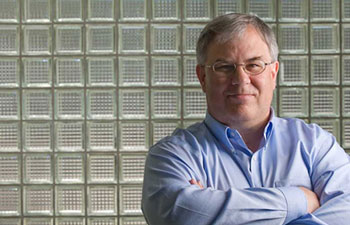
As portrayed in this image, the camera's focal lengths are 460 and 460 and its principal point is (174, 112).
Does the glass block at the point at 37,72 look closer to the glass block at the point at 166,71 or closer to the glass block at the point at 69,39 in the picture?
the glass block at the point at 69,39

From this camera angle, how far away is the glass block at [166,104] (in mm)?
2465

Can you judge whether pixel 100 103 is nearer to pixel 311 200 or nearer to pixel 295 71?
pixel 295 71

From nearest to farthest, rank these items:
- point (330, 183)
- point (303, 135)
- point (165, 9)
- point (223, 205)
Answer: point (223, 205) < point (330, 183) < point (303, 135) < point (165, 9)

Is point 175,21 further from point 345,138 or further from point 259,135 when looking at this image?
point 259,135

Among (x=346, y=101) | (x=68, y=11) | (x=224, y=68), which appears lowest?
(x=346, y=101)

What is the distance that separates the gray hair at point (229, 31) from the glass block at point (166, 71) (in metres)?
1.21

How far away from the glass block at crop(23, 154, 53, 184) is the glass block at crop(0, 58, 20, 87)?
15.6 inches

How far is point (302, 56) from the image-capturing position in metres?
2.46

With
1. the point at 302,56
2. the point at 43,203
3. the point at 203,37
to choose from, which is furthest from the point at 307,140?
the point at 43,203

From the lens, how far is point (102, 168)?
2.49m

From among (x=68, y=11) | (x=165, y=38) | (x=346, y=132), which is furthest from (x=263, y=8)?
Result: (x=68, y=11)

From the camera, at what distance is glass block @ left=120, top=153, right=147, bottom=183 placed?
2.48 m

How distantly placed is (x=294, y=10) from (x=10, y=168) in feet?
5.73

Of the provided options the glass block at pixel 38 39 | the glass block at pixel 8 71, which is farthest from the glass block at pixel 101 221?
the glass block at pixel 38 39
